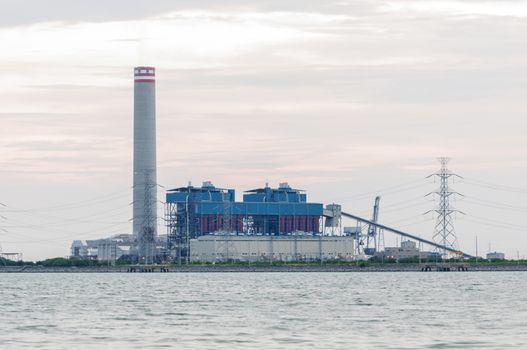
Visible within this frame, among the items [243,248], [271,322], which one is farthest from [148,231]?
[271,322]

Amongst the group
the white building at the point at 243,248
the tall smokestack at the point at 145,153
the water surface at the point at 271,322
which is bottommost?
the water surface at the point at 271,322

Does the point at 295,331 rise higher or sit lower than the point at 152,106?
lower

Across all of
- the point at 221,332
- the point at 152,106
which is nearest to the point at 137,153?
the point at 152,106

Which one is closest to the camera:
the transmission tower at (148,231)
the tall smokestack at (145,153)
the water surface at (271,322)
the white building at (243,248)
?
the water surface at (271,322)

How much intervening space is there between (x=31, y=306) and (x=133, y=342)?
27.9 metres

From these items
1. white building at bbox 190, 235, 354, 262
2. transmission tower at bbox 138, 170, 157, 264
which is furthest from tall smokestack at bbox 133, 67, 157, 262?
white building at bbox 190, 235, 354, 262

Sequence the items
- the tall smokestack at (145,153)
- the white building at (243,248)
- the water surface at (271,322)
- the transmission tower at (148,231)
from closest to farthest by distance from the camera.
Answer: the water surface at (271,322), the transmission tower at (148,231), the white building at (243,248), the tall smokestack at (145,153)

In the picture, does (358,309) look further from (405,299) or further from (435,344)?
(435,344)

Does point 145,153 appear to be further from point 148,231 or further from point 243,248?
point 243,248

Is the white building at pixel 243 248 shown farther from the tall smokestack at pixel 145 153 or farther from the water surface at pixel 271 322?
the water surface at pixel 271 322

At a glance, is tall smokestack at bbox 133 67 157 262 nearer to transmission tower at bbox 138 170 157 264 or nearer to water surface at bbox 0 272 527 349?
transmission tower at bbox 138 170 157 264

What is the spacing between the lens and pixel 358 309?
6638 centimetres

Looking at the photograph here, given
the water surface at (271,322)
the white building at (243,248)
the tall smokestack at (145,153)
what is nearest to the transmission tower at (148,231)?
the tall smokestack at (145,153)

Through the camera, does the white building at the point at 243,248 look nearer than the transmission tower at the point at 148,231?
No
